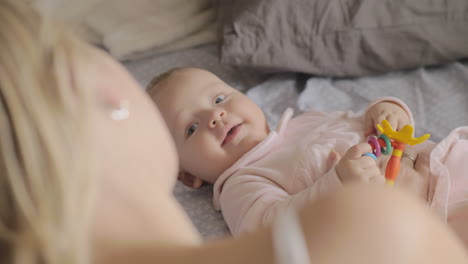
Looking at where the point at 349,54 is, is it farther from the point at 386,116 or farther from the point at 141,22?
the point at 141,22

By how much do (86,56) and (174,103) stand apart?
0.72m

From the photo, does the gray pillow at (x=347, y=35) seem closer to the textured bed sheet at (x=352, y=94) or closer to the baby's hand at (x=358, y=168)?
the textured bed sheet at (x=352, y=94)

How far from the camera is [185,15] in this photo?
1755mm

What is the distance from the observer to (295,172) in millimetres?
1007

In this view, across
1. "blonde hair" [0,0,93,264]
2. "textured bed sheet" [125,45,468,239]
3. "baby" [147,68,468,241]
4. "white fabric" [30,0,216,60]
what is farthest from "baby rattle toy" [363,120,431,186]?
"white fabric" [30,0,216,60]

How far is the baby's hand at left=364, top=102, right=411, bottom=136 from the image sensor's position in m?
1.10

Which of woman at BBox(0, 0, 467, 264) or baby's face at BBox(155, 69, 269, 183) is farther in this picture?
baby's face at BBox(155, 69, 269, 183)

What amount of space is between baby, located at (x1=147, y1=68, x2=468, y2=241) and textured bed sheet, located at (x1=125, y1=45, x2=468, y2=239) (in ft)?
0.26

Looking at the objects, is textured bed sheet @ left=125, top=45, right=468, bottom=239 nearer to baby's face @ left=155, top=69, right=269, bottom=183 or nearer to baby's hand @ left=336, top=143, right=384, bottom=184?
baby's face @ left=155, top=69, right=269, bottom=183

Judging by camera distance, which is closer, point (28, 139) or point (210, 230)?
point (28, 139)

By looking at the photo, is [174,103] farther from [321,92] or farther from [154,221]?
[154,221]

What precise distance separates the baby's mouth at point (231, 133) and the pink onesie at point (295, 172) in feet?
0.19

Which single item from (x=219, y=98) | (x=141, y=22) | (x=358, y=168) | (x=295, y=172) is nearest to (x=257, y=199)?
(x=295, y=172)

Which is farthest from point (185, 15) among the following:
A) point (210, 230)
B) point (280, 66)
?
point (210, 230)
